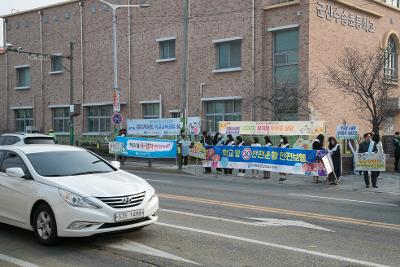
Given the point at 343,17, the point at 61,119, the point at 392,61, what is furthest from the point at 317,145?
the point at 61,119

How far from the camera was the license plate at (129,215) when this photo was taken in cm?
700

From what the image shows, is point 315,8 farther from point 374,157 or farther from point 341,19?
point 374,157

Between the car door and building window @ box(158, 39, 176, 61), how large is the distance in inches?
950

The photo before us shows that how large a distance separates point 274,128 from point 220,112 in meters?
8.50

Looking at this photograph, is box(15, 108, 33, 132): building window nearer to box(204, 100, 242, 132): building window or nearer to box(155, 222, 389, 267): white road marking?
box(204, 100, 242, 132): building window

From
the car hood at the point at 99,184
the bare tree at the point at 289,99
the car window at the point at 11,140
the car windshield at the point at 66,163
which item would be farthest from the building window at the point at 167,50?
the car hood at the point at 99,184

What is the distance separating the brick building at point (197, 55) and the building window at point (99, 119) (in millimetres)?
74

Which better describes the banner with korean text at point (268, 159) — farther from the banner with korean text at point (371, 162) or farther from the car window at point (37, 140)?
the car window at point (37, 140)

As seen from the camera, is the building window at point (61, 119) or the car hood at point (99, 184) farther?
the building window at point (61, 119)

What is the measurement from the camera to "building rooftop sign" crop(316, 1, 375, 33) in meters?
26.5

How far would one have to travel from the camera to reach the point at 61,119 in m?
39.2

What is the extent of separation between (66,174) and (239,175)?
13110 millimetres

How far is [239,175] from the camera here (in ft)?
66.7

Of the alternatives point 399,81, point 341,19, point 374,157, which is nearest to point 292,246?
point 374,157
